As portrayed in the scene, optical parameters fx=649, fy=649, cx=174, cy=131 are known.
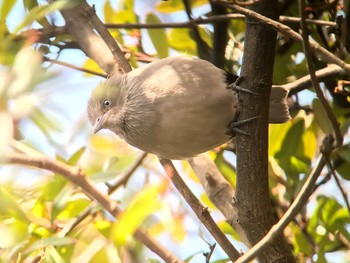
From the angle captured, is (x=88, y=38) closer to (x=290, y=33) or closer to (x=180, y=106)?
(x=180, y=106)

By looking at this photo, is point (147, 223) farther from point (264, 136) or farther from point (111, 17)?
point (111, 17)

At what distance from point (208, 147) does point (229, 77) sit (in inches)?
9.7

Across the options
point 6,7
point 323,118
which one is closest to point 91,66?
point 323,118

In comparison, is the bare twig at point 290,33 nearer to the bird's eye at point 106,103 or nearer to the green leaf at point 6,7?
the bird's eye at point 106,103

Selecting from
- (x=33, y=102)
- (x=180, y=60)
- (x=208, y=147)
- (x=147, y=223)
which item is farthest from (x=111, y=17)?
(x=33, y=102)

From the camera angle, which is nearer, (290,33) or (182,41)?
(290,33)

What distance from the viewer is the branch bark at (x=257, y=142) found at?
169 cm

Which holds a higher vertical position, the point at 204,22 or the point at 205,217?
the point at 204,22

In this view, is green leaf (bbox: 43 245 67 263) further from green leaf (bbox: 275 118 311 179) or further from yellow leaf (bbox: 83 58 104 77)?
yellow leaf (bbox: 83 58 104 77)

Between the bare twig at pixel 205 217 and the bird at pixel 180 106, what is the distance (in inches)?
6.2

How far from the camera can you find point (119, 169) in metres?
1.75

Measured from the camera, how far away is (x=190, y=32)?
2377 millimetres

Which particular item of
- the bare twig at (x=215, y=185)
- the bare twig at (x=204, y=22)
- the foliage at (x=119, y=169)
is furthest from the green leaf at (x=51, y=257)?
the bare twig at (x=204, y=22)

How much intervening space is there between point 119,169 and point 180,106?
0.33 metres
